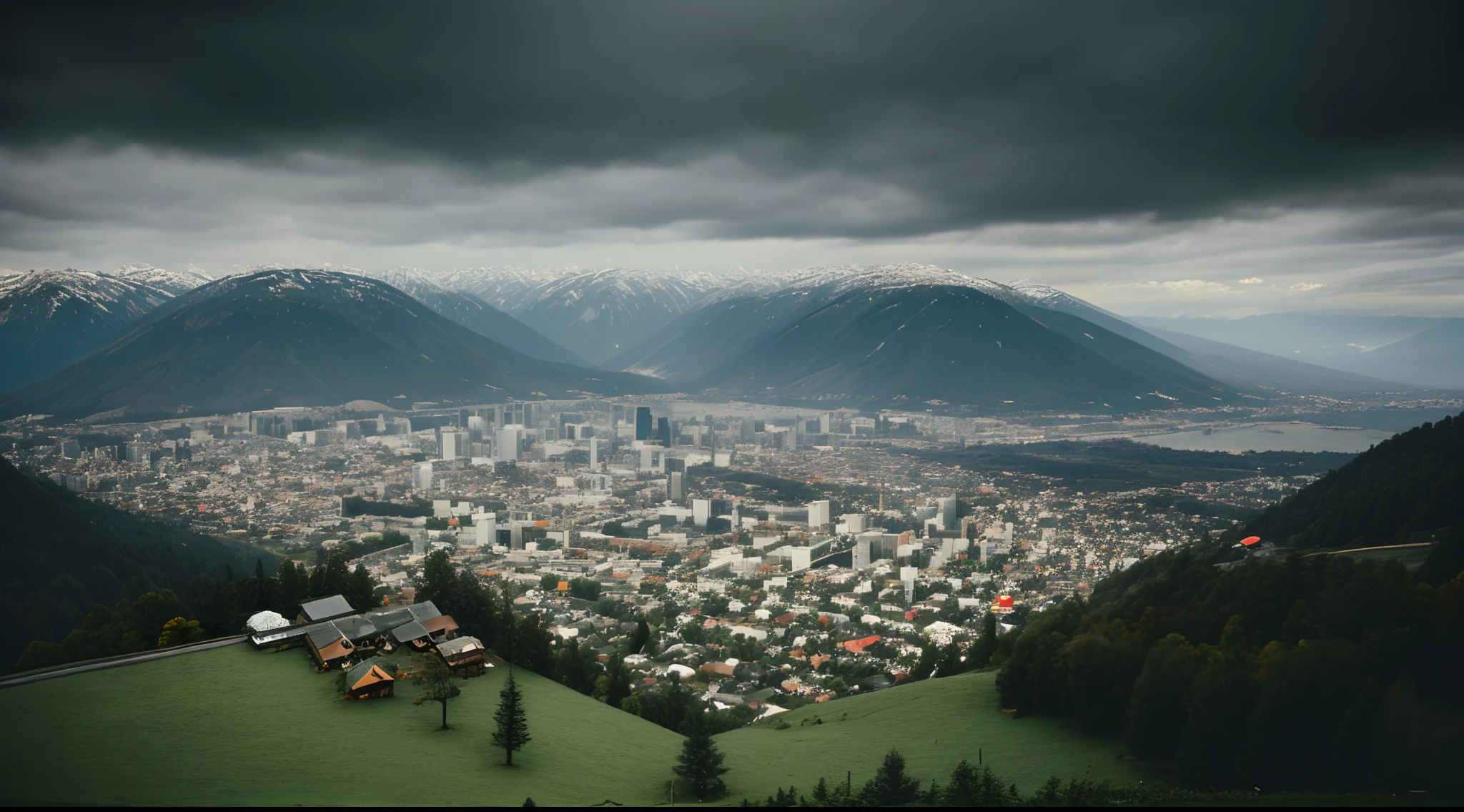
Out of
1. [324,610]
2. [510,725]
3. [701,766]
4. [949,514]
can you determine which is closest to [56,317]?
[949,514]

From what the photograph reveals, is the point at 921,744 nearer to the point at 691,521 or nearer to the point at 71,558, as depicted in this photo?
the point at 71,558

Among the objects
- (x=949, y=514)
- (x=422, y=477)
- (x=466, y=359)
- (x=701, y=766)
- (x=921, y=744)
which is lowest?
(x=921, y=744)

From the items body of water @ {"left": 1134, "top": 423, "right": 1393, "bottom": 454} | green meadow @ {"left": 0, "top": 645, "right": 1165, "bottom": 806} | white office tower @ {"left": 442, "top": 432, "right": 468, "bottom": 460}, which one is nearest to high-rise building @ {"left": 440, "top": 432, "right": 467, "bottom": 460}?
white office tower @ {"left": 442, "top": 432, "right": 468, "bottom": 460}

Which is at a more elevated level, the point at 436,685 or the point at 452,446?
the point at 452,446

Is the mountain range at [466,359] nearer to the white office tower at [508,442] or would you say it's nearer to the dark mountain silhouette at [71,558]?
the white office tower at [508,442]

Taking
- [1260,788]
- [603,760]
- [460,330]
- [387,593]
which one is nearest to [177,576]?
[387,593]

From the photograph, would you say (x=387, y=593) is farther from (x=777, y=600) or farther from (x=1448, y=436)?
(x=1448, y=436)
